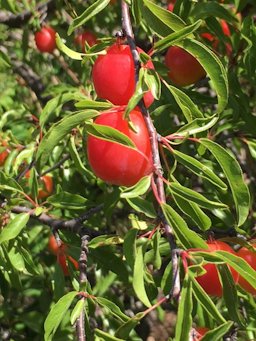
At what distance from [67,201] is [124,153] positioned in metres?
0.50

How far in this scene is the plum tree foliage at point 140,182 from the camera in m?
1.01

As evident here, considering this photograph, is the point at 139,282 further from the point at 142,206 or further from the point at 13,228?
the point at 13,228

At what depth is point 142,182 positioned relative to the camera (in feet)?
3.22

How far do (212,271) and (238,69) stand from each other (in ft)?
2.40

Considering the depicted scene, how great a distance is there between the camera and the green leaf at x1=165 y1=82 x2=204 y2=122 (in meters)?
1.12

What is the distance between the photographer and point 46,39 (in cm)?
235

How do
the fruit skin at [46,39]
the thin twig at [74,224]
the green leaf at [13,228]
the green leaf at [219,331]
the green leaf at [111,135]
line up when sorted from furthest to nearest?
1. the fruit skin at [46,39]
2. the thin twig at [74,224]
3. the green leaf at [13,228]
4. the green leaf at [111,135]
5. the green leaf at [219,331]

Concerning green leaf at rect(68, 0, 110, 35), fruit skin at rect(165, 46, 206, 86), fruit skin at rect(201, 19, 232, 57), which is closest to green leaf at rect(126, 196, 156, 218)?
green leaf at rect(68, 0, 110, 35)

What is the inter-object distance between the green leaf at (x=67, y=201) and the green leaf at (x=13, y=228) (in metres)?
0.10

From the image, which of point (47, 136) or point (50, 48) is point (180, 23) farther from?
point (50, 48)

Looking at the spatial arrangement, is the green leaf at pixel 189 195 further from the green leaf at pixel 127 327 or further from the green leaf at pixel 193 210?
the green leaf at pixel 127 327

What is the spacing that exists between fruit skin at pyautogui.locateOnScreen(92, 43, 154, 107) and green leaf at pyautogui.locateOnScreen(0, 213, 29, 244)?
45 cm

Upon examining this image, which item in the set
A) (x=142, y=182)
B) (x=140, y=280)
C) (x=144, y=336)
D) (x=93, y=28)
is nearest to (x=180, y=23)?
(x=142, y=182)

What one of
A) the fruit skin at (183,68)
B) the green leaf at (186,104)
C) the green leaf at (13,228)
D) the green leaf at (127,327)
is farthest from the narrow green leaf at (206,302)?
the fruit skin at (183,68)
